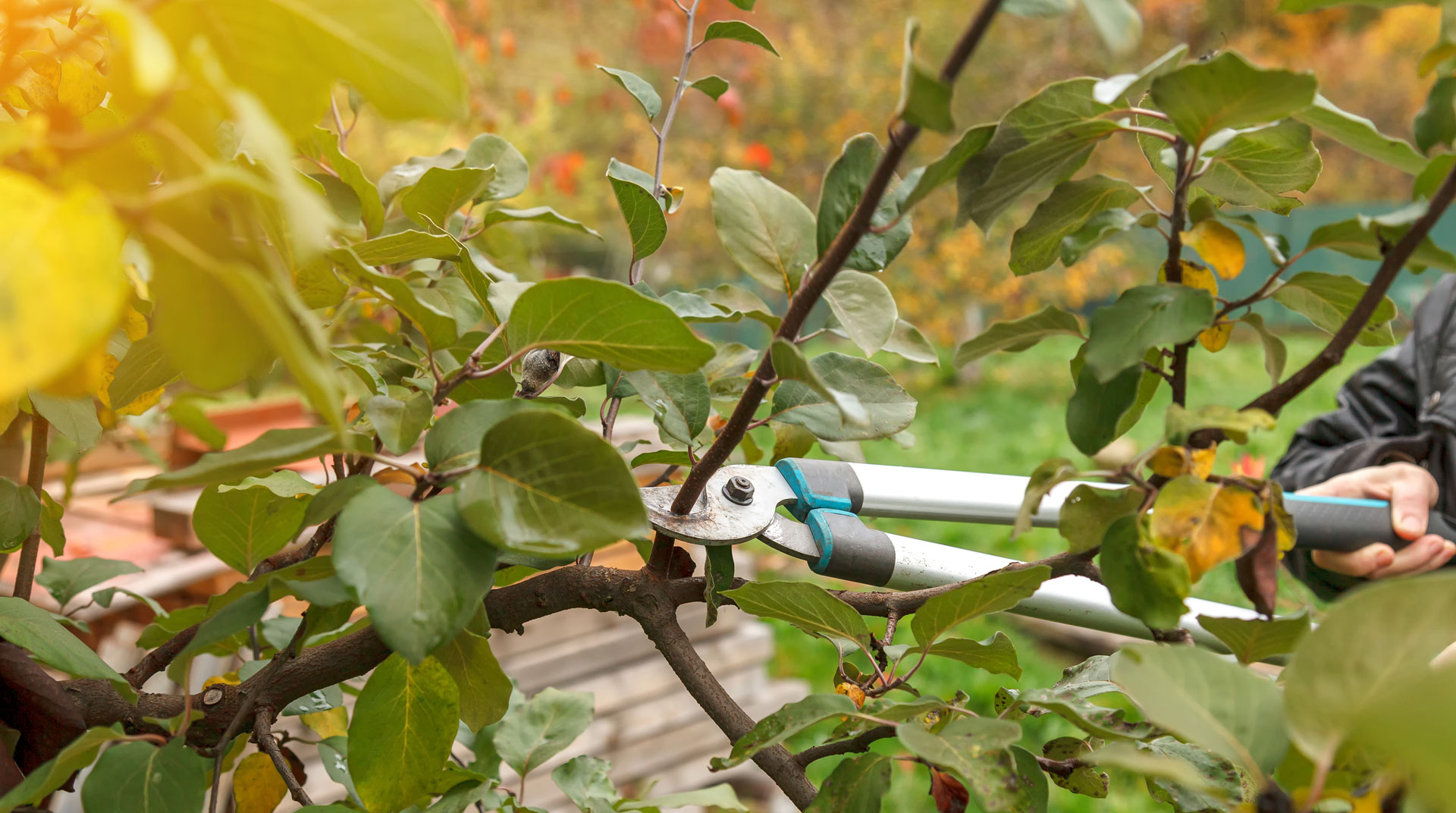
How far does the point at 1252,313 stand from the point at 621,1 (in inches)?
398

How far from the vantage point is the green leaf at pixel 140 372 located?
0.49m

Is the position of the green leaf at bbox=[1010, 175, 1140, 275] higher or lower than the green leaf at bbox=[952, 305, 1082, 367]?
higher

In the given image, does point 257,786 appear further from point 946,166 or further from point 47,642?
point 946,166

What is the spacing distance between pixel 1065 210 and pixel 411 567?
13.7 inches

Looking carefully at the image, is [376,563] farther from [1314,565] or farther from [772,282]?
[1314,565]

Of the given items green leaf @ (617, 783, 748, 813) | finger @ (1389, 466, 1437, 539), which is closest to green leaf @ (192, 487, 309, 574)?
green leaf @ (617, 783, 748, 813)

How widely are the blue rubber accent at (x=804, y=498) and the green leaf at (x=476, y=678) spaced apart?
0.25 m

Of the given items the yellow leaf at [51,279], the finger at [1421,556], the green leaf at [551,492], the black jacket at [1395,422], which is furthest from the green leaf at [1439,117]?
the black jacket at [1395,422]

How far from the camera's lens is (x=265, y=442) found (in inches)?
13.6

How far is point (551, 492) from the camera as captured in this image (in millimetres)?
365

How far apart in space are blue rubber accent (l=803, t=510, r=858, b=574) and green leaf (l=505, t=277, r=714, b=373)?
0.88 feet

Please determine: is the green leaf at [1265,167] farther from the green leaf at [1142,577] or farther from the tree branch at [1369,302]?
the green leaf at [1142,577]

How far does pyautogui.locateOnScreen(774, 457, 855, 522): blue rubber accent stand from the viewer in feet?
2.26

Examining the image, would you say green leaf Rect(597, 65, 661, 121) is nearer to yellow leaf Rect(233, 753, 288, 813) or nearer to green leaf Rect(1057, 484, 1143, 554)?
green leaf Rect(1057, 484, 1143, 554)
